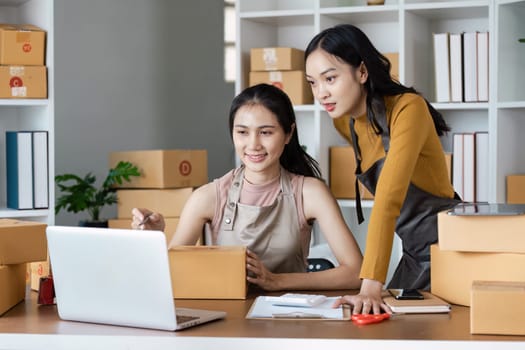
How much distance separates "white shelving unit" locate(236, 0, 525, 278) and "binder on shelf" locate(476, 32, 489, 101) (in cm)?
3

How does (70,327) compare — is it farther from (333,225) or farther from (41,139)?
(41,139)

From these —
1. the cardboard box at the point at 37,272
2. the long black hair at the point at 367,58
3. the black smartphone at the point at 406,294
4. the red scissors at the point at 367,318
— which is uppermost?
the long black hair at the point at 367,58

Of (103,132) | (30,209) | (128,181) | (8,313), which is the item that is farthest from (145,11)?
(8,313)

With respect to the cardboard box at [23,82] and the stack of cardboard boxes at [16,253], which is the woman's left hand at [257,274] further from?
the cardboard box at [23,82]

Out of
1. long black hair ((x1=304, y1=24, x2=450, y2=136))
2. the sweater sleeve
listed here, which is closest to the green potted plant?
long black hair ((x1=304, y1=24, x2=450, y2=136))

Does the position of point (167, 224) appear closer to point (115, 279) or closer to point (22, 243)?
point (22, 243)

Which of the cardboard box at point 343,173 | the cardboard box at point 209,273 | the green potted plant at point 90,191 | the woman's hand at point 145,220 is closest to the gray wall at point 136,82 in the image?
the green potted plant at point 90,191

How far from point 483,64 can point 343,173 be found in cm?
76

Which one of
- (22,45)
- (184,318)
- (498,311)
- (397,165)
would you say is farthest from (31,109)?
(498,311)

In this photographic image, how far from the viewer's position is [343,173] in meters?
3.82

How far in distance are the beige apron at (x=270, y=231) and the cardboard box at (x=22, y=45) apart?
150cm

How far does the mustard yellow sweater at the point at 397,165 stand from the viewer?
6.31 feet

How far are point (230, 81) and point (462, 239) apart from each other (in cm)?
358

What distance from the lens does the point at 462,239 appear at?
1.77 metres
